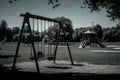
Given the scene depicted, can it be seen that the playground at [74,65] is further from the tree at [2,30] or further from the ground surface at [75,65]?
the tree at [2,30]

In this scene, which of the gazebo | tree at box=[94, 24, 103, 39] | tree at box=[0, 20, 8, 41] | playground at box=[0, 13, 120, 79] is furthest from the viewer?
tree at box=[94, 24, 103, 39]

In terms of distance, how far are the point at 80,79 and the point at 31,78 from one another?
1.67 metres

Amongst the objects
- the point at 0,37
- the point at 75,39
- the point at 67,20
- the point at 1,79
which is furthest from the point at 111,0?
the point at 67,20

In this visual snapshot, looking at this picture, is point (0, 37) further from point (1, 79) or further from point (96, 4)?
point (1, 79)

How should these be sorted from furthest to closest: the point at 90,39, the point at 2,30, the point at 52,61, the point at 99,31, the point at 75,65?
the point at 99,31, the point at 2,30, the point at 90,39, the point at 52,61, the point at 75,65

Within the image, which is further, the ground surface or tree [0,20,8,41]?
tree [0,20,8,41]

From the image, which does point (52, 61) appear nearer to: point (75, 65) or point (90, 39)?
point (75, 65)

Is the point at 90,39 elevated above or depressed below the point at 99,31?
below

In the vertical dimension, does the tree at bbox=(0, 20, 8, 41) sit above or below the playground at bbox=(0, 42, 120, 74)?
above

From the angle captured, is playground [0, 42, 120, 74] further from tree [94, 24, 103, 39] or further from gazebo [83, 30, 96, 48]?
tree [94, 24, 103, 39]

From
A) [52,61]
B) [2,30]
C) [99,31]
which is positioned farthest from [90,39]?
[2,30]

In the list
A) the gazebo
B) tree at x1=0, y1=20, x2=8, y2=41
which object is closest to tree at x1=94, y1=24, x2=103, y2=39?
tree at x1=0, y1=20, x2=8, y2=41

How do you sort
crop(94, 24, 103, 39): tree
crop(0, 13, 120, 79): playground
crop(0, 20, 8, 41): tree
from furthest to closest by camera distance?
crop(94, 24, 103, 39): tree
crop(0, 20, 8, 41): tree
crop(0, 13, 120, 79): playground

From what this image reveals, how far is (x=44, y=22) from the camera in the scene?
10.1 metres
